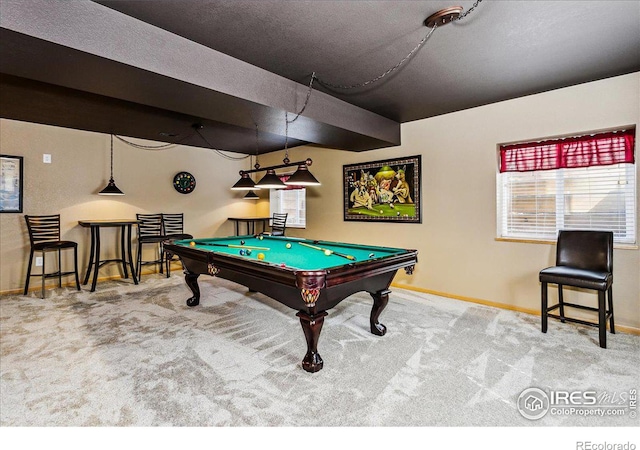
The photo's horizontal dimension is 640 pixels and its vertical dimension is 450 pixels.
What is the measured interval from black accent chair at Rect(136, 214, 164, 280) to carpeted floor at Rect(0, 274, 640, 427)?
5.30 ft

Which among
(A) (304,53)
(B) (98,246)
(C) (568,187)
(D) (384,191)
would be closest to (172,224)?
(B) (98,246)

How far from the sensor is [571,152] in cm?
341

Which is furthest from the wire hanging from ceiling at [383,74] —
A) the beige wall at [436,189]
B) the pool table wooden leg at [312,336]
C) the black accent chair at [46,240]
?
the black accent chair at [46,240]

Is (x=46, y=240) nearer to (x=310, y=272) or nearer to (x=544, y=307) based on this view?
(x=310, y=272)

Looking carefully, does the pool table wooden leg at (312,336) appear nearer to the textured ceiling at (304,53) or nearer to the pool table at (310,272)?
the pool table at (310,272)

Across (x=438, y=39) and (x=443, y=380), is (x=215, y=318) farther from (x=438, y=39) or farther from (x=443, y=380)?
(x=438, y=39)

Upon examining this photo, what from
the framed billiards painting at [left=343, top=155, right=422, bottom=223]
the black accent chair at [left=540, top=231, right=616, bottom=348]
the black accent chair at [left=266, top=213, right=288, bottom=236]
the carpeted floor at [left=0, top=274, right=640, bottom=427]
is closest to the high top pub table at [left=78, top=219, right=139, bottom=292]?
the carpeted floor at [left=0, top=274, right=640, bottom=427]

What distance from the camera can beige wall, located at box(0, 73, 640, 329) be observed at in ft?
10.7

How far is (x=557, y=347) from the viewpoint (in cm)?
271

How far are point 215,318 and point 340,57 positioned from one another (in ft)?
9.15

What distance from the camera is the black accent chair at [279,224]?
6176 mm

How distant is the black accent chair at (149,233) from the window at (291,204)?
234 centimetres
